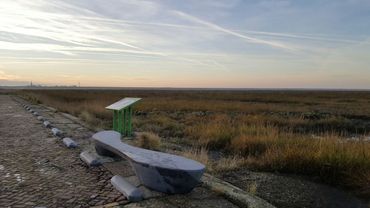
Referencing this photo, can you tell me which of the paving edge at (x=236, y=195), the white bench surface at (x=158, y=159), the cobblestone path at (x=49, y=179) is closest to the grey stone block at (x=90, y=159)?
the cobblestone path at (x=49, y=179)

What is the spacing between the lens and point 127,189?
5168 millimetres

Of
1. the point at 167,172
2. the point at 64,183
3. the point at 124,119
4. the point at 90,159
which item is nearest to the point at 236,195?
the point at 167,172

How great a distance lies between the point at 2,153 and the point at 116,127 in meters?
4.70

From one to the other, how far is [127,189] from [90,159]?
2.28m

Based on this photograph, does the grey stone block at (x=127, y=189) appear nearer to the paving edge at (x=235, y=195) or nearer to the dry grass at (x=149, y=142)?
the paving edge at (x=235, y=195)

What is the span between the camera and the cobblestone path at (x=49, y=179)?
504 centimetres

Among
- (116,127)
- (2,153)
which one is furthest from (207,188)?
(116,127)

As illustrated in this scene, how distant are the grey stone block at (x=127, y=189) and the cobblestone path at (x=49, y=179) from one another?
0.08 meters

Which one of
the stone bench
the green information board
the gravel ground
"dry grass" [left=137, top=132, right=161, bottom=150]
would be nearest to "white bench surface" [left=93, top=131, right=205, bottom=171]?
the stone bench

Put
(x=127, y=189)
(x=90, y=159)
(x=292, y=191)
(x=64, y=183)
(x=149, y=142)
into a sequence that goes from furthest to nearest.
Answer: (x=149, y=142) → (x=90, y=159) → (x=292, y=191) → (x=64, y=183) → (x=127, y=189)

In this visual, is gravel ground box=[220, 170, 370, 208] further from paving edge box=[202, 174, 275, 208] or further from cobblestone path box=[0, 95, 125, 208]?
cobblestone path box=[0, 95, 125, 208]

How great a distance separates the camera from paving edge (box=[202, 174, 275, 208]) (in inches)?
195

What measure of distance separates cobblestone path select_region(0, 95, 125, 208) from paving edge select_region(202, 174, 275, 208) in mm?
1306

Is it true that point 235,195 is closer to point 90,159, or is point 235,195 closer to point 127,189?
point 127,189
